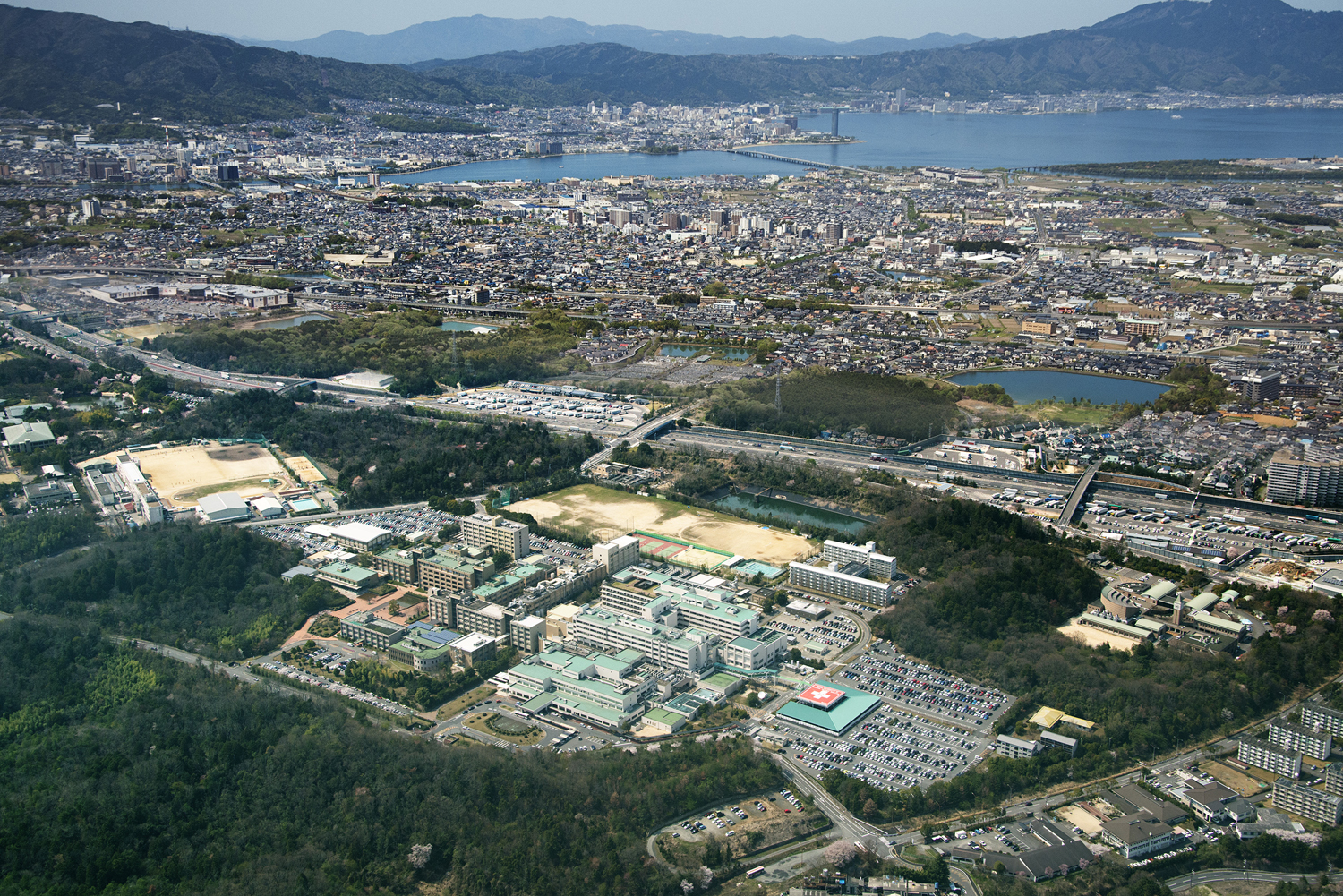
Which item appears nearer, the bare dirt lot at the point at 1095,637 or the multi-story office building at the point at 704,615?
the bare dirt lot at the point at 1095,637

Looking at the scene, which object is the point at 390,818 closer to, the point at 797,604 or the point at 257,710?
the point at 257,710

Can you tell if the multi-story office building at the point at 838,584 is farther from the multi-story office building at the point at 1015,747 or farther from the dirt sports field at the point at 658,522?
the multi-story office building at the point at 1015,747

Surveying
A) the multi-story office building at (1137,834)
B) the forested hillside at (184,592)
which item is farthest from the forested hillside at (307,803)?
the multi-story office building at (1137,834)

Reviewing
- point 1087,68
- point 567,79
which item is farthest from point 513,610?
point 1087,68

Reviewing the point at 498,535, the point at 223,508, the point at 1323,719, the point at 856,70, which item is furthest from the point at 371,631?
the point at 856,70

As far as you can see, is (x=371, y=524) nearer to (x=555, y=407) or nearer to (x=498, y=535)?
(x=498, y=535)

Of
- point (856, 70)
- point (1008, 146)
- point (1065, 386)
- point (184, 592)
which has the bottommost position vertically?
point (184, 592)
